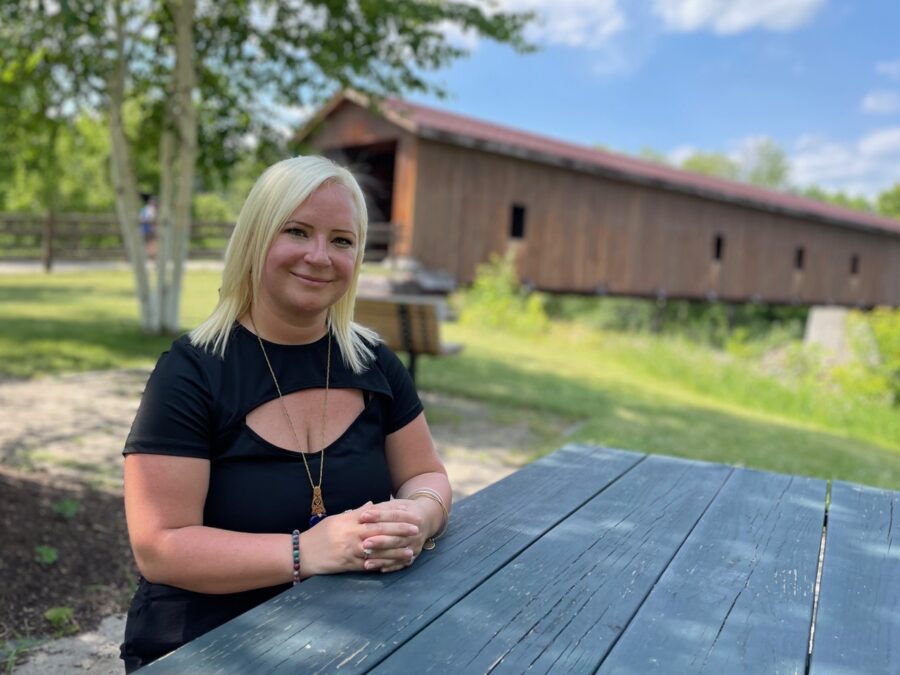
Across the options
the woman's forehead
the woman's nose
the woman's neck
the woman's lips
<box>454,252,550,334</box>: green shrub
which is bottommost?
<box>454,252,550,334</box>: green shrub

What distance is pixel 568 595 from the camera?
4.91 feet

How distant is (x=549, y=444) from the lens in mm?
6223

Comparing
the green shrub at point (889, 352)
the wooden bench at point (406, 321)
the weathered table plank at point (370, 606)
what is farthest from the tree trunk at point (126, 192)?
the green shrub at point (889, 352)

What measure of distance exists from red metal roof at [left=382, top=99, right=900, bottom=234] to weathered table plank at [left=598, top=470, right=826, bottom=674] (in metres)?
13.6

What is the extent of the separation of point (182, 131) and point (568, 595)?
876 centimetres

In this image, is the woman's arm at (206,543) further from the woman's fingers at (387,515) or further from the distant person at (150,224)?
the distant person at (150,224)

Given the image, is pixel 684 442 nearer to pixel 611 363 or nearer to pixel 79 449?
pixel 79 449

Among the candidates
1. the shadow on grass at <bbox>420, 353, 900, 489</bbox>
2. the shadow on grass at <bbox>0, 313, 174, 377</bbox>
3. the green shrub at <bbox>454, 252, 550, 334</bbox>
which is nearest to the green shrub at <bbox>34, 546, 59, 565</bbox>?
the shadow on grass at <bbox>420, 353, 900, 489</bbox>

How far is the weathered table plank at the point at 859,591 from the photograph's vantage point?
133cm

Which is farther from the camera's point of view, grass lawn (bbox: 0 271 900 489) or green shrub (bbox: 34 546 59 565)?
grass lawn (bbox: 0 271 900 489)

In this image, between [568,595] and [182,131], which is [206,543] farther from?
[182,131]

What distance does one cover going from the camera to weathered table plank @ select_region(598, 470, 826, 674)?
1.29 metres

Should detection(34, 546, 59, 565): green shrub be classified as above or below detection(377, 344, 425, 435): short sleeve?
below

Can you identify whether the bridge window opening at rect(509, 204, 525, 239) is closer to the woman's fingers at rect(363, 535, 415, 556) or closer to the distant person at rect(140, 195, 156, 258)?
the distant person at rect(140, 195, 156, 258)
